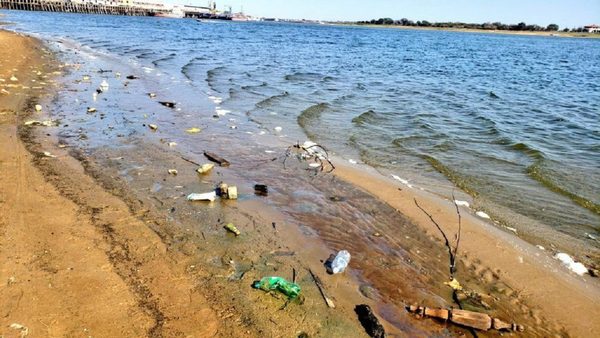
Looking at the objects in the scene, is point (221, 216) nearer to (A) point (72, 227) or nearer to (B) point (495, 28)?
(A) point (72, 227)

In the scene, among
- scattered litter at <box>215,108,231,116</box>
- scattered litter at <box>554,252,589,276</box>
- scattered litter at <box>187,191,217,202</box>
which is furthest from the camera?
scattered litter at <box>215,108,231,116</box>

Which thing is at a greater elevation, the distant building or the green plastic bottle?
the distant building

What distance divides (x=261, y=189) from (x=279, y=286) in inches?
111

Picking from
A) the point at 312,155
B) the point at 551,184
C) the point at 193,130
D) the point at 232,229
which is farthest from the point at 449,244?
the point at 193,130

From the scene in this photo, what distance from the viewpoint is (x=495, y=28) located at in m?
166

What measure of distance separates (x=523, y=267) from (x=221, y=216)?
4.33 m

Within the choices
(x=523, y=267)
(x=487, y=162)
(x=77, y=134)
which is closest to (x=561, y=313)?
(x=523, y=267)

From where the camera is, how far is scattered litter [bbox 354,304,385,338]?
3746 millimetres

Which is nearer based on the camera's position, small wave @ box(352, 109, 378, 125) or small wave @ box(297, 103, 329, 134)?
small wave @ box(297, 103, 329, 134)

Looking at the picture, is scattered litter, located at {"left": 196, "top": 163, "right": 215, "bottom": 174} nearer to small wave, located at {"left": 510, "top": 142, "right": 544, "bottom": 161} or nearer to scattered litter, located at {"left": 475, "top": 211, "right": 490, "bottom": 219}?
scattered litter, located at {"left": 475, "top": 211, "right": 490, "bottom": 219}

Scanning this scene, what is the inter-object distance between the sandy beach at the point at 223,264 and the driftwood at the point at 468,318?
10 centimetres

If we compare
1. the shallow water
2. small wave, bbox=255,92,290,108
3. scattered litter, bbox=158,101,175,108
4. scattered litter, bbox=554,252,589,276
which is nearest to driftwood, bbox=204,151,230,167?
the shallow water

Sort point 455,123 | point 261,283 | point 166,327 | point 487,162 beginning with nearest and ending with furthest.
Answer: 1. point 166,327
2. point 261,283
3. point 487,162
4. point 455,123

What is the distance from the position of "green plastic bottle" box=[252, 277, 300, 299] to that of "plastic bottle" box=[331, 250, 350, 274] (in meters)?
0.61
